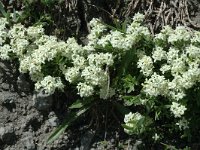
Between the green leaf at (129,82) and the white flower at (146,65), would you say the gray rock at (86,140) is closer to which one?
the green leaf at (129,82)

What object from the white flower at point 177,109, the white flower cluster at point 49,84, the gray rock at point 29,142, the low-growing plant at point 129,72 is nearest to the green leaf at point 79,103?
the low-growing plant at point 129,72

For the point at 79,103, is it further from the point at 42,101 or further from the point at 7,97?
the point at 7,97

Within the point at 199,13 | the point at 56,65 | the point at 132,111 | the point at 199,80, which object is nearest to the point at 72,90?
the point at 56,65

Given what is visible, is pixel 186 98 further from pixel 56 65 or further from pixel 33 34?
pixel 33 34

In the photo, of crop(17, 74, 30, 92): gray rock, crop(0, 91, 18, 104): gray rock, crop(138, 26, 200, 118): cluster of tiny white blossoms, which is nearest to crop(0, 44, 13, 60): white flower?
crop(17, 74, 30, 92): gray rock

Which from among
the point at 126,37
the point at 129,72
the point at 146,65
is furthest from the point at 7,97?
the point at 146,65

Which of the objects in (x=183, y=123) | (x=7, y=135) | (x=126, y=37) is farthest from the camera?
(x=7, y=135)
